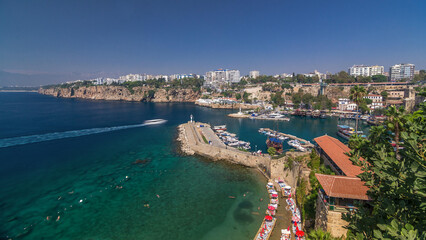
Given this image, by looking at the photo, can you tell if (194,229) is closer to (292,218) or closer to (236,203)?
(236,203)

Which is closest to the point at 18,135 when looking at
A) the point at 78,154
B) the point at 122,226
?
the point at 78,154

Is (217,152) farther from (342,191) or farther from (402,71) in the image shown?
(402,71)

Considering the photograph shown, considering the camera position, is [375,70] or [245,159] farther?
[375,70]

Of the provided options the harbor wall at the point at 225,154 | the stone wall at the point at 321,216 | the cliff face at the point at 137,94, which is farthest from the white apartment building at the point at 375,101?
the cliff face at the point at 137,94

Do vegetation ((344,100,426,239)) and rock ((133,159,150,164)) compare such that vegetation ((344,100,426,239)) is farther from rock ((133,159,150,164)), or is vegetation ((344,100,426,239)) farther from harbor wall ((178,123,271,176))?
rock ((133,159,150,164))

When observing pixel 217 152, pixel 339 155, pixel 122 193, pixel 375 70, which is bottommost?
pixel 122 193

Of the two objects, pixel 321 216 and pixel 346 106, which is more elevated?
pixel 346 106

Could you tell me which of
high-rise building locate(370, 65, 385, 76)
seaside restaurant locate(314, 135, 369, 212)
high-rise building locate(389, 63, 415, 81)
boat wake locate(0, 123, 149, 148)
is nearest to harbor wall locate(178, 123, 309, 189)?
seaside restaurant locate(314, 135, 369, 212)

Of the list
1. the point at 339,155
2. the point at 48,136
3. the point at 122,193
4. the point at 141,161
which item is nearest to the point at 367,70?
the point at 339,155
